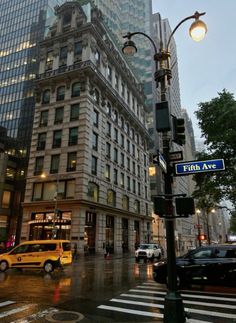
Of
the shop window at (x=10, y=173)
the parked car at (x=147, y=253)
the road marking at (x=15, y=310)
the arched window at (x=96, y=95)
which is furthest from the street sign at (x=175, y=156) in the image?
the shop window at (x=10, y=173)

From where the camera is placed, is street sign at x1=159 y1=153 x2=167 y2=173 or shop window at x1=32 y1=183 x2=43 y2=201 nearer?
street sign at x1=159 y1=153 x2=167 y2=173

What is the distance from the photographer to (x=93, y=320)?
7117 mm

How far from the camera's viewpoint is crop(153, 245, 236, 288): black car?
11.4 metres

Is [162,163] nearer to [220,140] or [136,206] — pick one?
[220,140]

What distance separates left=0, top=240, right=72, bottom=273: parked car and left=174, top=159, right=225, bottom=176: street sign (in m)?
13.7

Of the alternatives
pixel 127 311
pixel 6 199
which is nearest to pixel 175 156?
pixel 127 311

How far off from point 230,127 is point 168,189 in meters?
18.1

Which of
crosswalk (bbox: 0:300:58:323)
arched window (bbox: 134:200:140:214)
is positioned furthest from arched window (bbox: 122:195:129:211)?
crosswalk (bbox: 0:300:58:323)

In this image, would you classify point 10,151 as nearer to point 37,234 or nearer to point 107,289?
point 37,234

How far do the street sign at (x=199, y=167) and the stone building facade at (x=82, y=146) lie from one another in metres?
24.1

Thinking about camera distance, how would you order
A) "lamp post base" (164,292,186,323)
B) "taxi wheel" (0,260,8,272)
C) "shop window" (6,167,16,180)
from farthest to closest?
"shop window" (6,167,16,180), "taxi wheel" (0,260,8,272), "lamp post base" (164,292,186,323)

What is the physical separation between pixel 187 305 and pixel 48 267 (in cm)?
1181

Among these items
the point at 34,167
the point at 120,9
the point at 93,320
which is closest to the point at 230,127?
the point at 93,320

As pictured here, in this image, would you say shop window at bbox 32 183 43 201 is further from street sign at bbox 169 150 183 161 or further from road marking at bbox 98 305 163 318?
street sign at bbox 169 150 183 161
